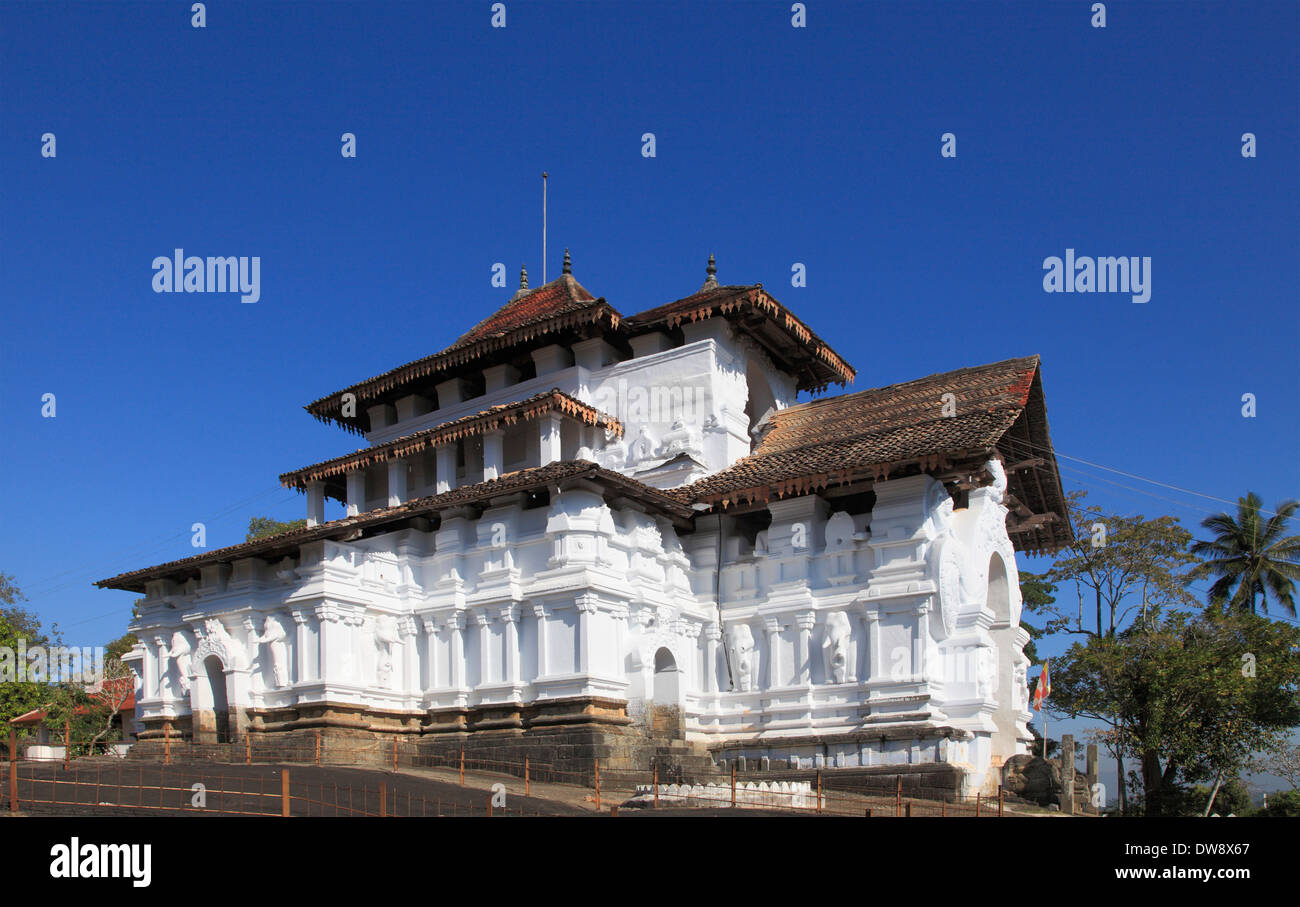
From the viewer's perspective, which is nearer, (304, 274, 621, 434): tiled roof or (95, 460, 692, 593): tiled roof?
(95, 460, 692, 593): tiled roof

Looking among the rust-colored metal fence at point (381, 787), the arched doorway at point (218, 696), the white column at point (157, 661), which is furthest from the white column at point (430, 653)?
the white column at point (157, 661)

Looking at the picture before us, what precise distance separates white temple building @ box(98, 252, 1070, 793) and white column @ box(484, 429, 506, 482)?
0.07 meters

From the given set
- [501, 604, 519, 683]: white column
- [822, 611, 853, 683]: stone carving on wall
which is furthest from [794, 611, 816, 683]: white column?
[501, 604, 519, 683]: white column

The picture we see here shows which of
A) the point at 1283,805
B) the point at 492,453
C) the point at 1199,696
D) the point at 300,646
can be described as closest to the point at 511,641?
the point at 300,646

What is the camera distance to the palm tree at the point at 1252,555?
4456 cm

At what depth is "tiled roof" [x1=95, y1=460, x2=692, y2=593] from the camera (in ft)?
74.2

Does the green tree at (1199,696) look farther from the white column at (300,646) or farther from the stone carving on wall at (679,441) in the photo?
the white column at (300,646)

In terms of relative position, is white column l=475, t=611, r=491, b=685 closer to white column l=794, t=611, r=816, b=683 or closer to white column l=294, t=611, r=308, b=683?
white column l=294, t=611, r=308, b=683

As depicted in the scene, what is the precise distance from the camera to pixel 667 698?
24172 millimetres

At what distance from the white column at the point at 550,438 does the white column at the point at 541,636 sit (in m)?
4.17

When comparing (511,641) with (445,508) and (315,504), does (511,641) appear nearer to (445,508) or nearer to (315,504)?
(445,508)
